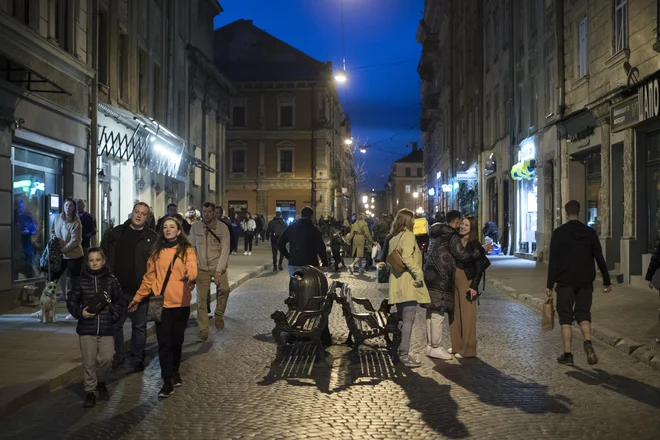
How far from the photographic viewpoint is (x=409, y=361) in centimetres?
852

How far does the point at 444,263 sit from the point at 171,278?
10.8ft

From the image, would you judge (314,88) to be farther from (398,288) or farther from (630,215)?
(398,288)

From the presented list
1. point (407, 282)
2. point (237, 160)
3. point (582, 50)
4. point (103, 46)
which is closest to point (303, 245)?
point (407, 282)

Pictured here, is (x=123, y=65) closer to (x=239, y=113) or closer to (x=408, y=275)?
(x=408, y=275)

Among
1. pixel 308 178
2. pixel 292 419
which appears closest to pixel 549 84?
pixel 292 419

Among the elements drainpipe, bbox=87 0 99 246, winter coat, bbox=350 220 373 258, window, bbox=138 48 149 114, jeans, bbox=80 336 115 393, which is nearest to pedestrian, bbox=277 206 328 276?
jeans, bbox=80 336 115 393

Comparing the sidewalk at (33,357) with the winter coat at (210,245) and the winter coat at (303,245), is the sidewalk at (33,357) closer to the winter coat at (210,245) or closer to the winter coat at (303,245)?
the winter coat at (210,245)

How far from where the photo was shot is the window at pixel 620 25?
680 inches

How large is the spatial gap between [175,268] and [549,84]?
19.5m

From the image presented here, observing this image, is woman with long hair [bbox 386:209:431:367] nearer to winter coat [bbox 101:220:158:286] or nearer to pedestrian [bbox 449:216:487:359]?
pedestrian [bbox 449:216:487:359]

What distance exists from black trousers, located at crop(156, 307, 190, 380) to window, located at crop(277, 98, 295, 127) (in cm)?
5824

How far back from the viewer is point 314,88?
64.4 m

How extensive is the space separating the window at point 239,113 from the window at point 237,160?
7.49 feet

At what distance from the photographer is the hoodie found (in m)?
→ 8.50
